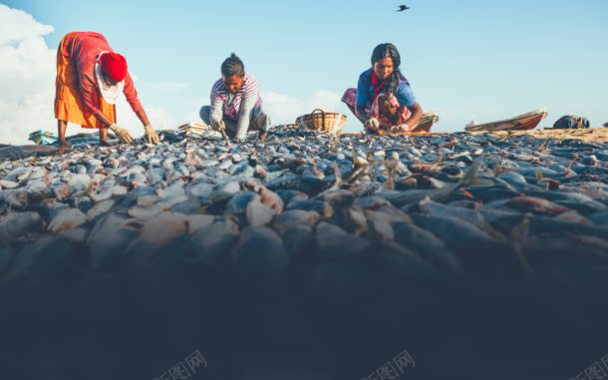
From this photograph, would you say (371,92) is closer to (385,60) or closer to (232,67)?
(385,60)

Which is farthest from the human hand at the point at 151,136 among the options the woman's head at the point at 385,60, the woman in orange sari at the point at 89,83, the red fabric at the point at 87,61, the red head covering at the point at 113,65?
the woman's head at the point at 385,60

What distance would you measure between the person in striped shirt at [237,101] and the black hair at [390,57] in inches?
68.2

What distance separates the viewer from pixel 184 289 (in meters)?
1.05

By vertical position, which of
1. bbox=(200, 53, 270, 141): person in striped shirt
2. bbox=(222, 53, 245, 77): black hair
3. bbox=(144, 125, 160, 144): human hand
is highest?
bbox=(222, 53, 245, 77): black hair

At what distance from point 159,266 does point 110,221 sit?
41cm

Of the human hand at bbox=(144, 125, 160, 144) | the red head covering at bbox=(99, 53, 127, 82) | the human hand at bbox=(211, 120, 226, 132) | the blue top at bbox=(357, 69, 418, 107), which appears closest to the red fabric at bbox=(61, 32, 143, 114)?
the red head covering at bbox=(99, 53, 127, 82)

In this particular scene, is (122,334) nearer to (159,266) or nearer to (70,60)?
(159,266)

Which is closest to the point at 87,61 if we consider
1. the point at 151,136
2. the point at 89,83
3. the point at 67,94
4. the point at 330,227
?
the point at 89,83

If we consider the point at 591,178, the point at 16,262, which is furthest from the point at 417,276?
the point at 591,178

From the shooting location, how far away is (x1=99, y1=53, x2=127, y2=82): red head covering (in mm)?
4621

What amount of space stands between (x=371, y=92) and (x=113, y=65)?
352 centimetres

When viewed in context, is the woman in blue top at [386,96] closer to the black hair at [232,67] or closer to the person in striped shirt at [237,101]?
the person in striped shirt at [237,101]

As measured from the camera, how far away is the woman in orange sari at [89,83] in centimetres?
466

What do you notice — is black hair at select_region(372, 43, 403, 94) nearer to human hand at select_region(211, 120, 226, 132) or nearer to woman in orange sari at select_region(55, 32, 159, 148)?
human hand at select_region(211, 120, 226, 132)
